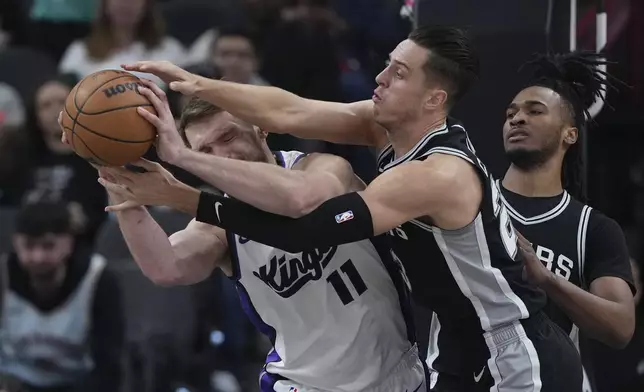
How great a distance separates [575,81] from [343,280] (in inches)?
50.3

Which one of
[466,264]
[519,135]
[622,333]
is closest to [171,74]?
[466,264]

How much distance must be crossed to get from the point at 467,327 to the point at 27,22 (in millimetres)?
5139

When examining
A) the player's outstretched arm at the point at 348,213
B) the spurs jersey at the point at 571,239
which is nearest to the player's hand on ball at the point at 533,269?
the spurs jersey at the point at 571,239

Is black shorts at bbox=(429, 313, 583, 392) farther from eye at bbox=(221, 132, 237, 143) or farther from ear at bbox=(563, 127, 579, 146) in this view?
eye at bbox=(221, 132, 237, 143)

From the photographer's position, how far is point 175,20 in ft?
25.8

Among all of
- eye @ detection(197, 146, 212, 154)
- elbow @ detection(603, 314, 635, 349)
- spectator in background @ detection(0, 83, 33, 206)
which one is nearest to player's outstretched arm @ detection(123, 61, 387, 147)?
eye @ detection(197, 146, 212, 154)

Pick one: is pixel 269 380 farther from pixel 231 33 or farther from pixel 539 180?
pixel 231 33

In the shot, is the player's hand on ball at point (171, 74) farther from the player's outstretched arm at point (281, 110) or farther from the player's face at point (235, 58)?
the player's face at point (235, 58)

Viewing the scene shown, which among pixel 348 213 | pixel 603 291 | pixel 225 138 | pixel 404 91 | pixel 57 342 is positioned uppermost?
pixel 404 91

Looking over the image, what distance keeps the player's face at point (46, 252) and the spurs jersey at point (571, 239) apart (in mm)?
2534

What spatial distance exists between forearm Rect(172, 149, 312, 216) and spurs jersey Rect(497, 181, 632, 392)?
3.84 feet

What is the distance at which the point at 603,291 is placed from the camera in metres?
4.20

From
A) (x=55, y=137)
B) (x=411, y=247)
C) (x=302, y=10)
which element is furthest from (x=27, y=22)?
(x=411, y=247)

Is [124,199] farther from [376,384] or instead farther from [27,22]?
[27,22]
